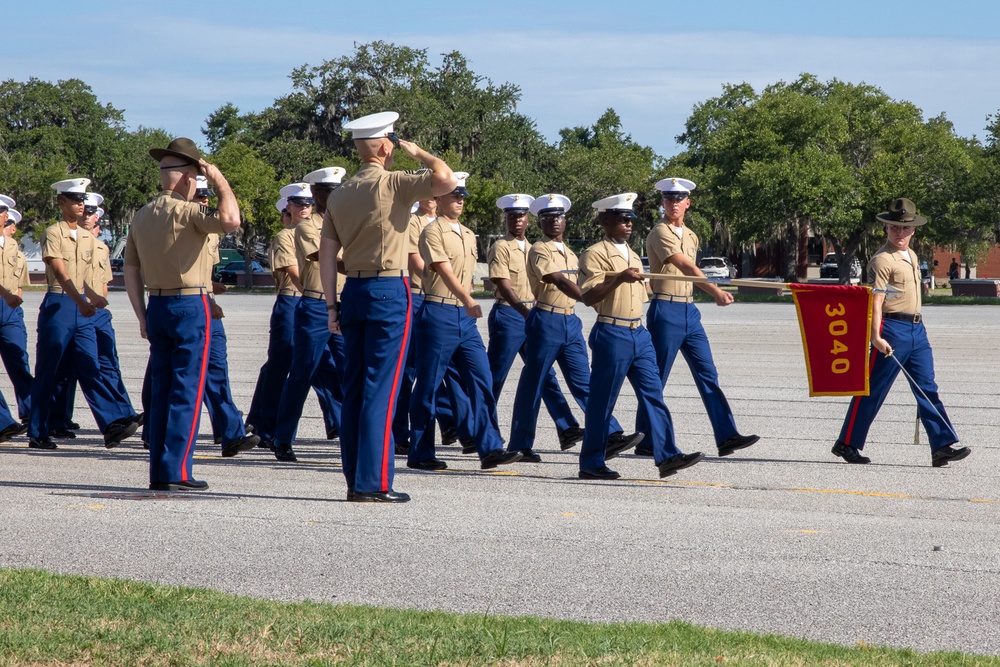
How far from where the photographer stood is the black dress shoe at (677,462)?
354 inches

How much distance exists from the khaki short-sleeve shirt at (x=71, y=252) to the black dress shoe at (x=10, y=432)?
117 cm

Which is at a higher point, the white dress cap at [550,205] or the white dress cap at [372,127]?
the white dress cap at [372,127]

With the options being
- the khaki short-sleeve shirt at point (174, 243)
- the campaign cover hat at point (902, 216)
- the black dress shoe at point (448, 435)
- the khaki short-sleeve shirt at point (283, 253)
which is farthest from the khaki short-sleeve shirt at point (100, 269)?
the campaign cover hat at point (902, 216)

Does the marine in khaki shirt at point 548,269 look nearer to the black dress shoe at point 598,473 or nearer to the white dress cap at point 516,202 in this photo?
the white dress cap at point 516,202

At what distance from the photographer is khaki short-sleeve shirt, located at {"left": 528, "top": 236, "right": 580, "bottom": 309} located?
10.2 m

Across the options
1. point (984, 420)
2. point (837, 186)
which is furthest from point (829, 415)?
point (837, 186)

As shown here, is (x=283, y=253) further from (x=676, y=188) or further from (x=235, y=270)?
(x=235, y=270)

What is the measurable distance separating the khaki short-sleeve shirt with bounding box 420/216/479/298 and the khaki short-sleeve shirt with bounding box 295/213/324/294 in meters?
0.86

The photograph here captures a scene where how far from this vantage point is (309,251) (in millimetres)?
10383

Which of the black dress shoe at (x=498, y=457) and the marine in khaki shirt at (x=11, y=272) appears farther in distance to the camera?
the marine in khaki shirt at (x=11, y=272)

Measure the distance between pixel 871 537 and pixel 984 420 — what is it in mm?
6458

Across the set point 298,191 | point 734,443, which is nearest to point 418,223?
point 298,191

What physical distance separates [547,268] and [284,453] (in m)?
2.34

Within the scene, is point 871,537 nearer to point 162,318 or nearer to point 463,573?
point 463,573
